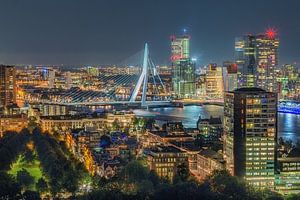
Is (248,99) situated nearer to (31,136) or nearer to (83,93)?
(31,136)

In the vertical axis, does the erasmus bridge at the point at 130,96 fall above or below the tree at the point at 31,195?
above

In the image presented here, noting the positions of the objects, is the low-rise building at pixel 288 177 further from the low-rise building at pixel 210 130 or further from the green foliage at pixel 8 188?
the low-rise building at pixel 210 130

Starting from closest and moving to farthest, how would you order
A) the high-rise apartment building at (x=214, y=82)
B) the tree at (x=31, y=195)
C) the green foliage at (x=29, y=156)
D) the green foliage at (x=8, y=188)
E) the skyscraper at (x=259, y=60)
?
the tree at (x=31, y=195)
the green foliage at (x=8, y=188)
the green foliage at (x=29, y=156)
the skyscraper at (x=259, y=60)
the high-rise apartment building at (x=214, y=82)

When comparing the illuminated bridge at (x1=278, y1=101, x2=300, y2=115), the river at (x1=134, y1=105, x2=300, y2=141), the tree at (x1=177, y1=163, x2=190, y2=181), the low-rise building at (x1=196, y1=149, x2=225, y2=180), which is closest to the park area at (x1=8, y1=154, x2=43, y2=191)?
the tree at (x1=177, y1=163, x2=190, y2=181)

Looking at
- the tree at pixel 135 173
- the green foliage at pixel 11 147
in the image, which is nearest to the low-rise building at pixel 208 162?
the tree at pixel 135 173

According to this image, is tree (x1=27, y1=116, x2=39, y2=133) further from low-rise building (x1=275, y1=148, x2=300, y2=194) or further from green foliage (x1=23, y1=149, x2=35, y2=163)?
low-rise building (x1=275, y1=148, x2=300, y2=194)

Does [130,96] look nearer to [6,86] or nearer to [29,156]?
[6,86]
